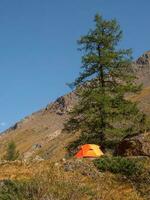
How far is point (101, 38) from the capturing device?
40094 millimetres

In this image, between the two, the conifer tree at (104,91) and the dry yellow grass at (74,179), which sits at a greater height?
the conifer tree at (104,91)

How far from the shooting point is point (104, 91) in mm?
38719

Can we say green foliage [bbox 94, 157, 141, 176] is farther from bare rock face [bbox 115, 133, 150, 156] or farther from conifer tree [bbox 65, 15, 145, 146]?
conifer tree [bbox 65, 15, 145, 146]

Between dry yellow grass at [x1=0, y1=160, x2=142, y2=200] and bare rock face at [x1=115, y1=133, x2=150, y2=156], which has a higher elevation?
bare rock face at [x1=115, y1=133, x2=150, y2=156]

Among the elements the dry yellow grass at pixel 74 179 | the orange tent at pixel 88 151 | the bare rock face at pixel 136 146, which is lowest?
the dry yellow grass at pixel 74 179

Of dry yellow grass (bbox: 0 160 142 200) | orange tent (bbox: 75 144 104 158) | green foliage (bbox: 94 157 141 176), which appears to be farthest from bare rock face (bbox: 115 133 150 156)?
orange tent (bbox: 75 144 104 158)

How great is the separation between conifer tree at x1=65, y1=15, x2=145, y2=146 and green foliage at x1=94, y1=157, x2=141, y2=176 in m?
13.8

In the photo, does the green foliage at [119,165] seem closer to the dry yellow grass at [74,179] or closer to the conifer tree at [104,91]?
the dry yellow grass at [74,179]

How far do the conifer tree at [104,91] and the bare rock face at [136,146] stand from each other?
10489 millimetres

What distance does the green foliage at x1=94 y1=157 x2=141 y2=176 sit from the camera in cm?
2155

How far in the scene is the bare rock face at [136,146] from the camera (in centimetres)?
2448

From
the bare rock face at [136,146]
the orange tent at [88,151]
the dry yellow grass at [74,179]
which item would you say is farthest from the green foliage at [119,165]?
the orange tent at [88,151]

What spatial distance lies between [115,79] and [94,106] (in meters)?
3.52

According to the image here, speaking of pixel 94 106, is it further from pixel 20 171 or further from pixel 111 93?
pixel 20 171
